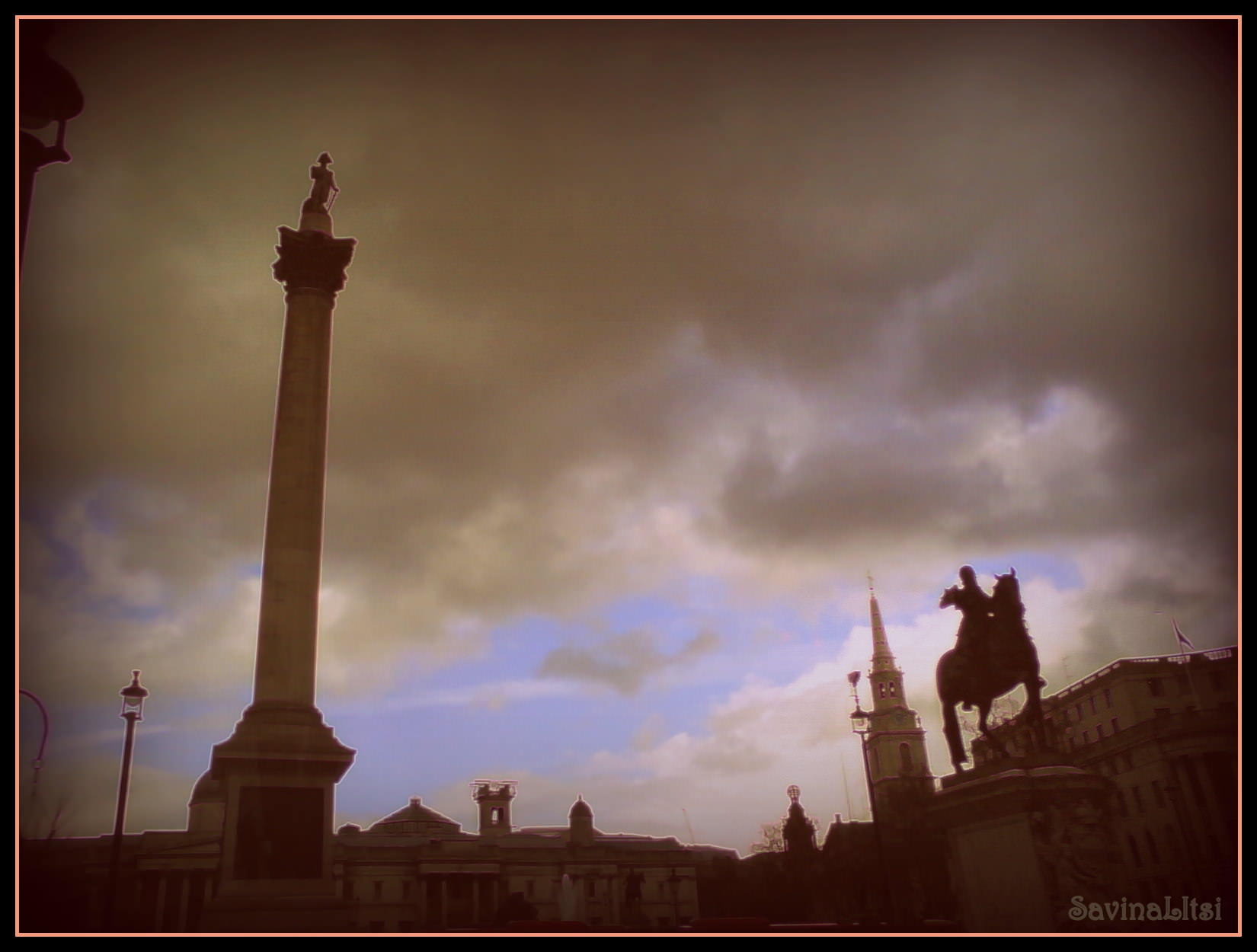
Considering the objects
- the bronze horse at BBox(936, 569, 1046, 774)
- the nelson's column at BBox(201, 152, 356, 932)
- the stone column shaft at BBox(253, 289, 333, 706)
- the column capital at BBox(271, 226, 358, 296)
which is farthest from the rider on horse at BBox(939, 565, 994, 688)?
the column capital at BBox(271, 226, 358, 296)

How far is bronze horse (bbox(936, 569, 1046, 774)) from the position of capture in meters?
10.1

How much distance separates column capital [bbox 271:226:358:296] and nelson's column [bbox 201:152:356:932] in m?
0.03

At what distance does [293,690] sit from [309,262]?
11.9m

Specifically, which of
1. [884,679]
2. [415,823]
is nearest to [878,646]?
[884,679]

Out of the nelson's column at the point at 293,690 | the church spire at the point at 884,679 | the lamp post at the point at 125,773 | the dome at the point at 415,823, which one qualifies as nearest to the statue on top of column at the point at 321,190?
the nelson's column at the point at 293,690

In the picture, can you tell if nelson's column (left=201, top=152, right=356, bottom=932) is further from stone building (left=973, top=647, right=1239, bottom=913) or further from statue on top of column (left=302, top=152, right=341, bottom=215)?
stone building (left=973, top=647, right=1239, bottom=913)

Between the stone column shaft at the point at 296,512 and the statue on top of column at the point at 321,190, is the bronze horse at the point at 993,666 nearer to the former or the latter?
the stone column shaft at the point at 296,512

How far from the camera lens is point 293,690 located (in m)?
20.2

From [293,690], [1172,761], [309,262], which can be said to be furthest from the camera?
[1172,761]

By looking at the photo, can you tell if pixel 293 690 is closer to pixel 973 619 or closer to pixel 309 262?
pixel 309 262

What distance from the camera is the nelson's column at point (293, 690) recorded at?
56.6 ft

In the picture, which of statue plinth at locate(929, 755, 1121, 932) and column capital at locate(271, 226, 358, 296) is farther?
column capital at locate(271, 226, 358, 296)

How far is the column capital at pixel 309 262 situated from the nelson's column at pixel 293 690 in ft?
0.10
